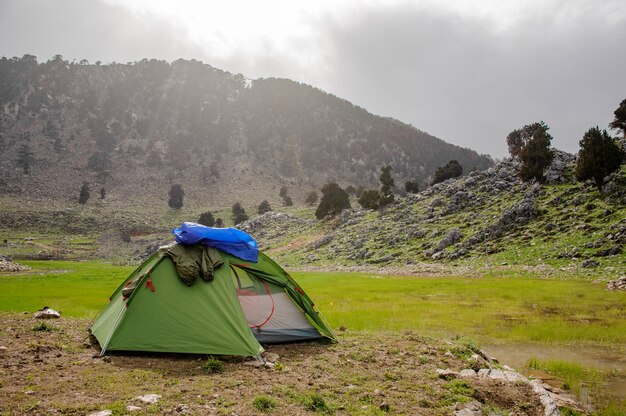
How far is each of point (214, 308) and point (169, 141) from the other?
556 feet

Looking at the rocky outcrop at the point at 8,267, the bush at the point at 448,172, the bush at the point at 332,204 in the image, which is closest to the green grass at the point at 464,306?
the rocky outcrop at the point at 8,267

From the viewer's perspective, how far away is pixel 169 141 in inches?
6555

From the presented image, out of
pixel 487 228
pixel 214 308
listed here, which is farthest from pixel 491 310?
pixel 487 228

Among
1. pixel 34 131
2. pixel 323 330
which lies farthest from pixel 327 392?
pixel 34 131

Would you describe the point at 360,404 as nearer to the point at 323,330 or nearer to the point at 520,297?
the point at 323,330

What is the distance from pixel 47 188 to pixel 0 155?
2872 centimetres

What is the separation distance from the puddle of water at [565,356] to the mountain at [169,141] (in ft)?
410

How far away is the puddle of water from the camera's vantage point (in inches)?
393

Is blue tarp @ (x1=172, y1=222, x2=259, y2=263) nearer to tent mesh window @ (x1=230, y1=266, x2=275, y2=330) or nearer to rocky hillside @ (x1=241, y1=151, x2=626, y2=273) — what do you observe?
tent mesh window @ (x1=230, y1=266, x2=275, y2=330)

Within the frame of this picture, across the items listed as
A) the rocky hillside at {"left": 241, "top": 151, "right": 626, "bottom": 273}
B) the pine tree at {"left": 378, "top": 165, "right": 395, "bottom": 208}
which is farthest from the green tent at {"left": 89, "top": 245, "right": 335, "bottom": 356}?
the pine tree at {"left": 378, "top": 165, "right": 395, "bottom": 208}

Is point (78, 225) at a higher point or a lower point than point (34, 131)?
lower

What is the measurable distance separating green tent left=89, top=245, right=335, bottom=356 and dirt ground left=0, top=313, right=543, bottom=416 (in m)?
0.38

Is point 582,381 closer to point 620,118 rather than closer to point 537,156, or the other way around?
point 537,156

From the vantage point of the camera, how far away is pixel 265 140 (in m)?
179
